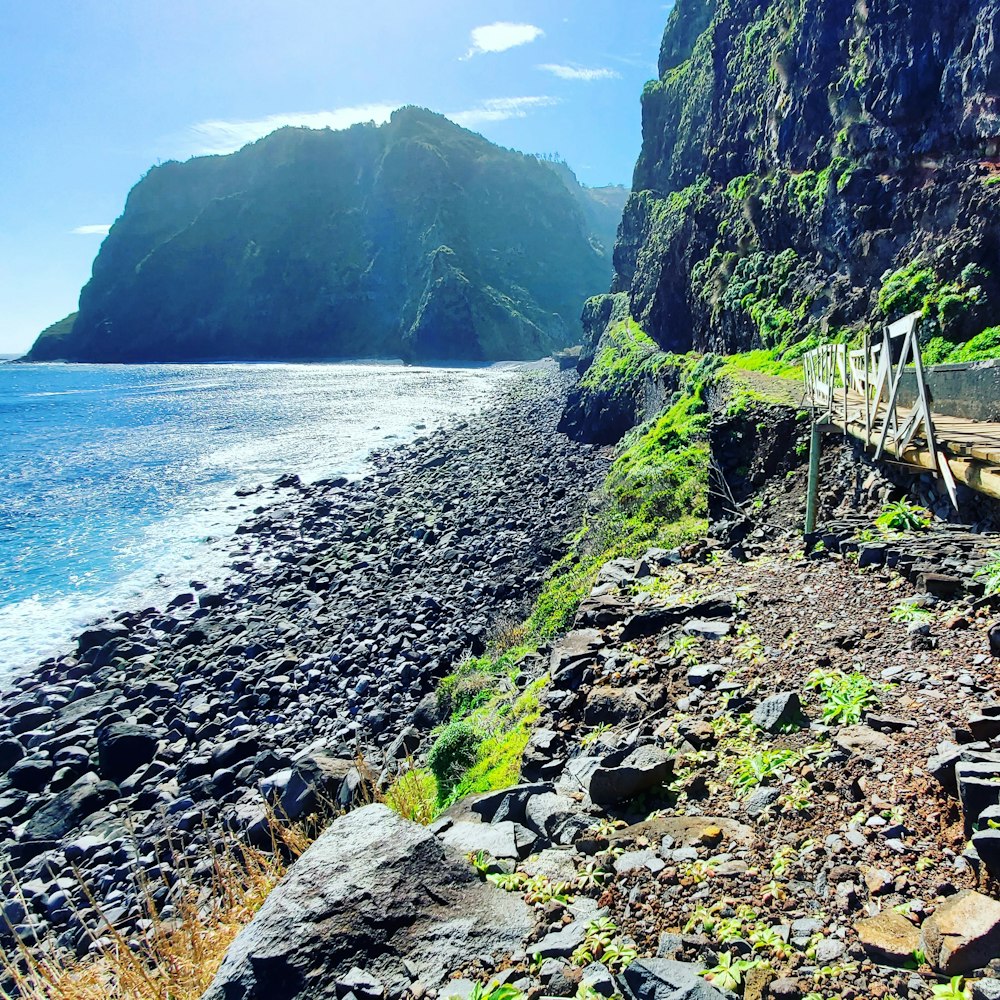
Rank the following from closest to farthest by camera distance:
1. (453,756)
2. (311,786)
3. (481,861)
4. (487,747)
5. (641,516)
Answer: (481,861), (487,747), (453,756), (311,786), (641,516)

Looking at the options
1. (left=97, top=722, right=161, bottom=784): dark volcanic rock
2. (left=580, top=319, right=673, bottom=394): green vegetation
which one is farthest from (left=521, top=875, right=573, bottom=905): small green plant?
(left=580, top=319, right=673, bottom=394): green vegetation

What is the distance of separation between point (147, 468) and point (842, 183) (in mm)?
36811

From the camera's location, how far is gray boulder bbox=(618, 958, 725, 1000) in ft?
9.56

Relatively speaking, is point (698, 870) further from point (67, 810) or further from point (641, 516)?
point (67, 810)

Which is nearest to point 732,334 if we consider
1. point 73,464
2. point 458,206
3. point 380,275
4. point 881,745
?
point 881,745

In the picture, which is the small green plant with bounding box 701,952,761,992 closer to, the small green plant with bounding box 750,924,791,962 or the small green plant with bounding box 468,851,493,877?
the small green plant with bounding box 750,924,791,962

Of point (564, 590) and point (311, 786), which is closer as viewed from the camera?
point (311, 786)

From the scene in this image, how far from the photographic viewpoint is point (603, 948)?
3434 mm

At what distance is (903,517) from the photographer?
25.3ft

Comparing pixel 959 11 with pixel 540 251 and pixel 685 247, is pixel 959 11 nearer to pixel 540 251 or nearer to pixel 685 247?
pixel 685 247

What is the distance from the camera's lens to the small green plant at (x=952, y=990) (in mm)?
2623

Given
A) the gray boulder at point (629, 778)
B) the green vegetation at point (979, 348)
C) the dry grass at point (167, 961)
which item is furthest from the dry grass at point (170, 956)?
the green vegetation at point (979, 348)

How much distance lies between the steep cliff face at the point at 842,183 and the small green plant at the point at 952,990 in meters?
18.1

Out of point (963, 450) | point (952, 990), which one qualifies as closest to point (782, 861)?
point (952, 990)
